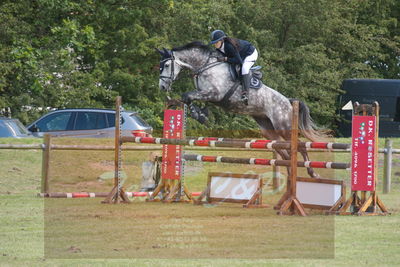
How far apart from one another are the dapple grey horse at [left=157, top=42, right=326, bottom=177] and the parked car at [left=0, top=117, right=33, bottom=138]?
253 inches

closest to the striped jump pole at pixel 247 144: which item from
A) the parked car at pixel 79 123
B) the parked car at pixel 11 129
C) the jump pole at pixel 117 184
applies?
the jump pole at pixel 117 184

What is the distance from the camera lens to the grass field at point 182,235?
6133 millimetres

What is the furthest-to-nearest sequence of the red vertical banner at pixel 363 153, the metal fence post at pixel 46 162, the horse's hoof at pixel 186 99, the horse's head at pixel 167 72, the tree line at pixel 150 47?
the tree line at pixel 150 47 → the metal fence post at pixel 46 162 → the horse's head at pixel 167 72 → the horse's hoof at pixel 186 99 → the red vertical banner at pixel 363 153

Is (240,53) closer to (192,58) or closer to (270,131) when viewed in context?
(192,58)

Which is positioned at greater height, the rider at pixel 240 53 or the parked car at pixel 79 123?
the rider at pixel 240 53

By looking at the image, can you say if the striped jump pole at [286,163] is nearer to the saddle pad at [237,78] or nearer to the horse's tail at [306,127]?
the saddle pad at [237,78]

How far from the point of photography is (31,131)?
16.3m

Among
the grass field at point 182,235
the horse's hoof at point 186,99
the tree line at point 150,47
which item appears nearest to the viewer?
the grass field at point 182,235

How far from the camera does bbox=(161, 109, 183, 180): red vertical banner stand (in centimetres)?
1088

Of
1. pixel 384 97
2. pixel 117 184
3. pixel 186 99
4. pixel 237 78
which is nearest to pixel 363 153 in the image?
pixel 237 78

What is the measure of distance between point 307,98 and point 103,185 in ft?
35.4

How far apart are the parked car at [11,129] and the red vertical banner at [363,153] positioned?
8591 mm

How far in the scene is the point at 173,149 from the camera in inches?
432

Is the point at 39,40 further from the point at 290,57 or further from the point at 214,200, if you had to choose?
the point at 214,200
